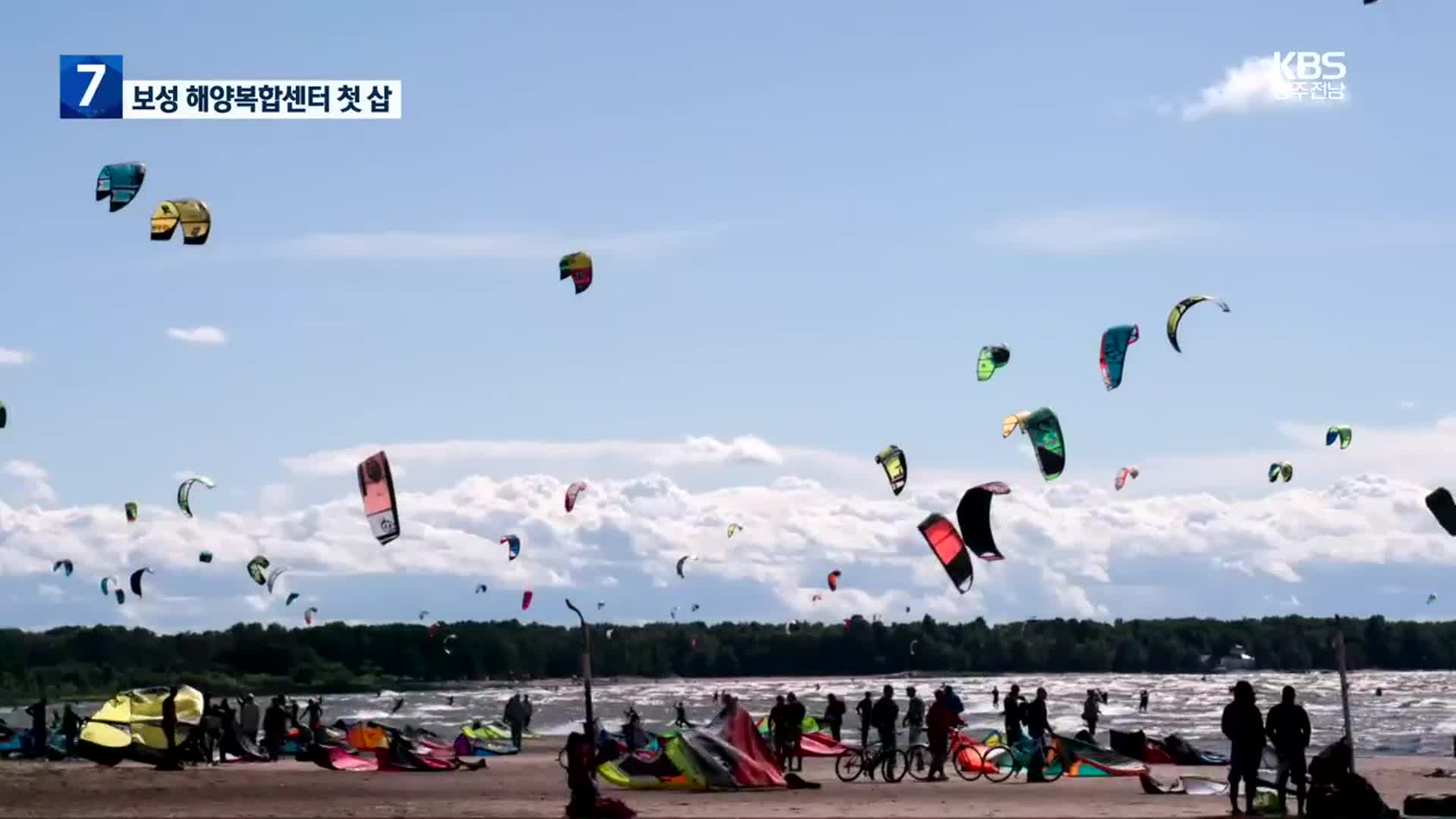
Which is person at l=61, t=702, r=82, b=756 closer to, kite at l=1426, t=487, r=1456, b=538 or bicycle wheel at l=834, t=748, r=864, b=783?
bicycle wheel at l=834, t=748, r=864, b=783

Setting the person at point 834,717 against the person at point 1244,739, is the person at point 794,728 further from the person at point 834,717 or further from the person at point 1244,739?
the person at point 1244,739

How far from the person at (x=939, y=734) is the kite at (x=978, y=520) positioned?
4.29m

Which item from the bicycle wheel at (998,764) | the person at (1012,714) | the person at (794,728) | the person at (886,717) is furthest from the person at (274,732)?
→ the bicycle wheel at (998,764)

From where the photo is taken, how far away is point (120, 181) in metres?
35.5

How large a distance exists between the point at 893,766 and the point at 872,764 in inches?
11.0

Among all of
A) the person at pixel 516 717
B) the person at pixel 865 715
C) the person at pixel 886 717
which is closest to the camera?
the person at pixel 886 717

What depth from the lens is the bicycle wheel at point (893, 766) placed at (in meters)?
26.6

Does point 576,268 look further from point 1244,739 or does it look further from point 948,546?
point 1244,739

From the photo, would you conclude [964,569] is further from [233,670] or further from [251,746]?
[233,670]

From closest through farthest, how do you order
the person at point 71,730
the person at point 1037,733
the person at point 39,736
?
the person at point 1037,733, the person at point 71,730, the person at point 39,736

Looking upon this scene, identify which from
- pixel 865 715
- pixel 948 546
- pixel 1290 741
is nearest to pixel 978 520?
pixel 948 546

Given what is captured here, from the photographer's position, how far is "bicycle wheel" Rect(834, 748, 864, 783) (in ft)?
87.8

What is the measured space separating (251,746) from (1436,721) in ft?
185

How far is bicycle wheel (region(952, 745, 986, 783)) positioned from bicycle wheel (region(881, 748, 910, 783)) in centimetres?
69
